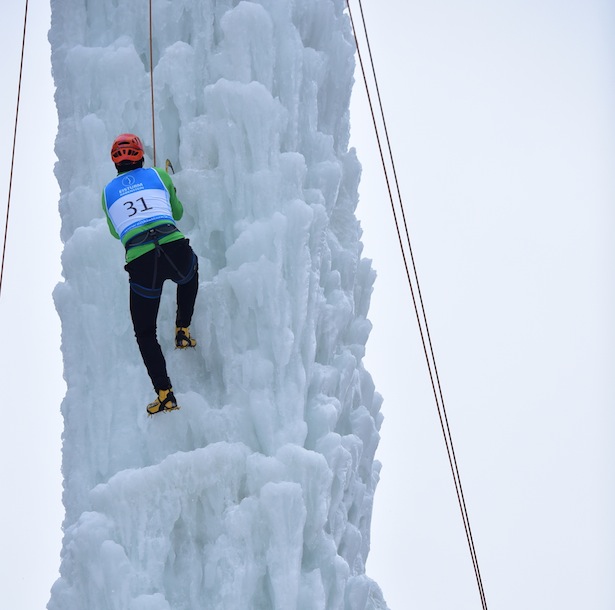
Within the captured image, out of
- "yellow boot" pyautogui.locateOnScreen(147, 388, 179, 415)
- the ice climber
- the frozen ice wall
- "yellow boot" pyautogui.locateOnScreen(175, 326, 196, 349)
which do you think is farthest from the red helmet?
"yellow boot" pyautogui.locateOnScreen(147, 388, 179, 415)

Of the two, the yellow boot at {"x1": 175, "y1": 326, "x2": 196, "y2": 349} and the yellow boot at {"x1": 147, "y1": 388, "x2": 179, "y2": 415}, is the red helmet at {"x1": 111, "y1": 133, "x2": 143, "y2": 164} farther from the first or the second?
the yellow boot at {"x1": 147, "y1": 388, "x2": 179, "y2": 415}

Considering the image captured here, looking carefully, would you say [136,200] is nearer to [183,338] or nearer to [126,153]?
[126,153]

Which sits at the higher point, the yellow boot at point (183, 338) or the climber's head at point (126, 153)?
the climber's head at point (126, 153)

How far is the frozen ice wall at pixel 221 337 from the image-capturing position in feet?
21.2

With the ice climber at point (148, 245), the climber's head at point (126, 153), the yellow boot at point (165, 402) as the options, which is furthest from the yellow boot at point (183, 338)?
the climber's head at point (126, 153)

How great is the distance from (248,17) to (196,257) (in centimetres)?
183

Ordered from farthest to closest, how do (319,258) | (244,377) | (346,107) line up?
(346,107), (319,258), (244,377)

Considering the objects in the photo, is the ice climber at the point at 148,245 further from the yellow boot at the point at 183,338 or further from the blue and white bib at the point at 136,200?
Answer: the yellow boot at the point at 183,338

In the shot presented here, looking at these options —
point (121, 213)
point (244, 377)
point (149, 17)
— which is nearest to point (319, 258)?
point (244, 377)

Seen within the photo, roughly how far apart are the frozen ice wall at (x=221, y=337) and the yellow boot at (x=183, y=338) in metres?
0.11

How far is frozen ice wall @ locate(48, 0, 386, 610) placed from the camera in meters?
6.45

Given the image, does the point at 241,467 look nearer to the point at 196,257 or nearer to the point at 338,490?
the point at 338,490

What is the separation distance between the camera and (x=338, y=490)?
702 cm

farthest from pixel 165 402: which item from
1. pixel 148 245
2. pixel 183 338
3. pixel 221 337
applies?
pixel 148 245
